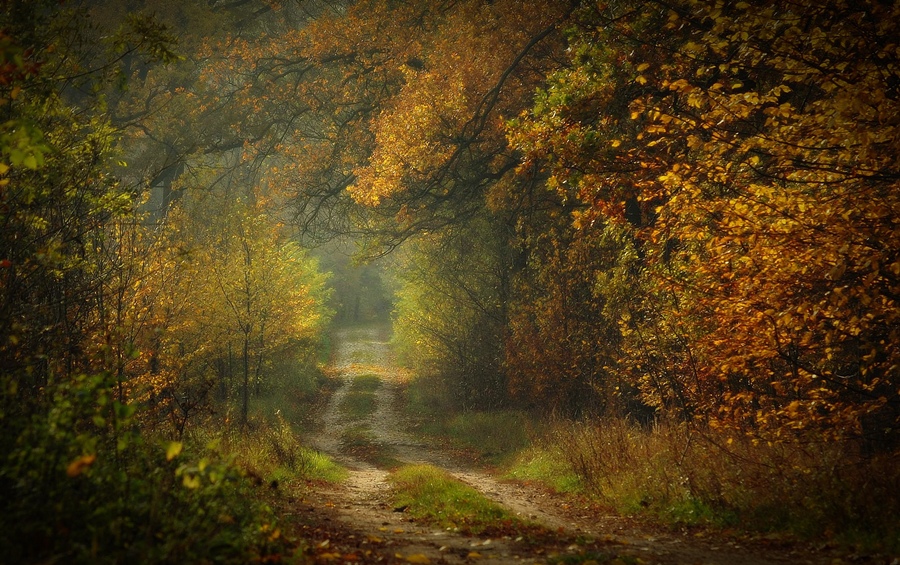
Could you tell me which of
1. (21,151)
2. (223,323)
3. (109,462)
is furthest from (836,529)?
(223,323)

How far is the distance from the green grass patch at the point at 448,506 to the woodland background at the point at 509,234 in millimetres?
2452

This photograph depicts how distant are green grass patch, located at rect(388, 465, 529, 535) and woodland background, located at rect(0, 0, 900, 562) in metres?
2.45

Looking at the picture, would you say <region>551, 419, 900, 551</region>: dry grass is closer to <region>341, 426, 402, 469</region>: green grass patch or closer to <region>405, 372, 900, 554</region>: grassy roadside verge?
<region>405, 372, 900, 554</region>: grassy roadside verge

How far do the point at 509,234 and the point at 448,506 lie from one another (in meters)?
16.0

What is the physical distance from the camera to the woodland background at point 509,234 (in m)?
6.73

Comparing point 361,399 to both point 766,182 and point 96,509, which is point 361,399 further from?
point 96,509

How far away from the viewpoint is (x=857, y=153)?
837cm

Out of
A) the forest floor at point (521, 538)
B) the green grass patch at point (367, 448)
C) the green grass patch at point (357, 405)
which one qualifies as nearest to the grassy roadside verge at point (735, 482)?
the forest floor at point (521, 538)

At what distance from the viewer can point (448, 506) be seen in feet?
32.7

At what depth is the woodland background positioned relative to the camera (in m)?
6.73

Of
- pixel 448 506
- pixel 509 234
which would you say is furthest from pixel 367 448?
pixel 448 506

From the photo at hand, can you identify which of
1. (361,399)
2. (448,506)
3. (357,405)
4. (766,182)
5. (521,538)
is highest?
(766,182)

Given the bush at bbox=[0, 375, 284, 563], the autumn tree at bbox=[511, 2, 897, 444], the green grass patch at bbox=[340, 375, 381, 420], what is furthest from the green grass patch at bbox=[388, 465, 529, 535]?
the green grass patch at bbox=[340, 375, 381, 420]

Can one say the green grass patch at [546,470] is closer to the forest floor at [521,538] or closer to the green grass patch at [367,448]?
the forest floor at [521,538]
